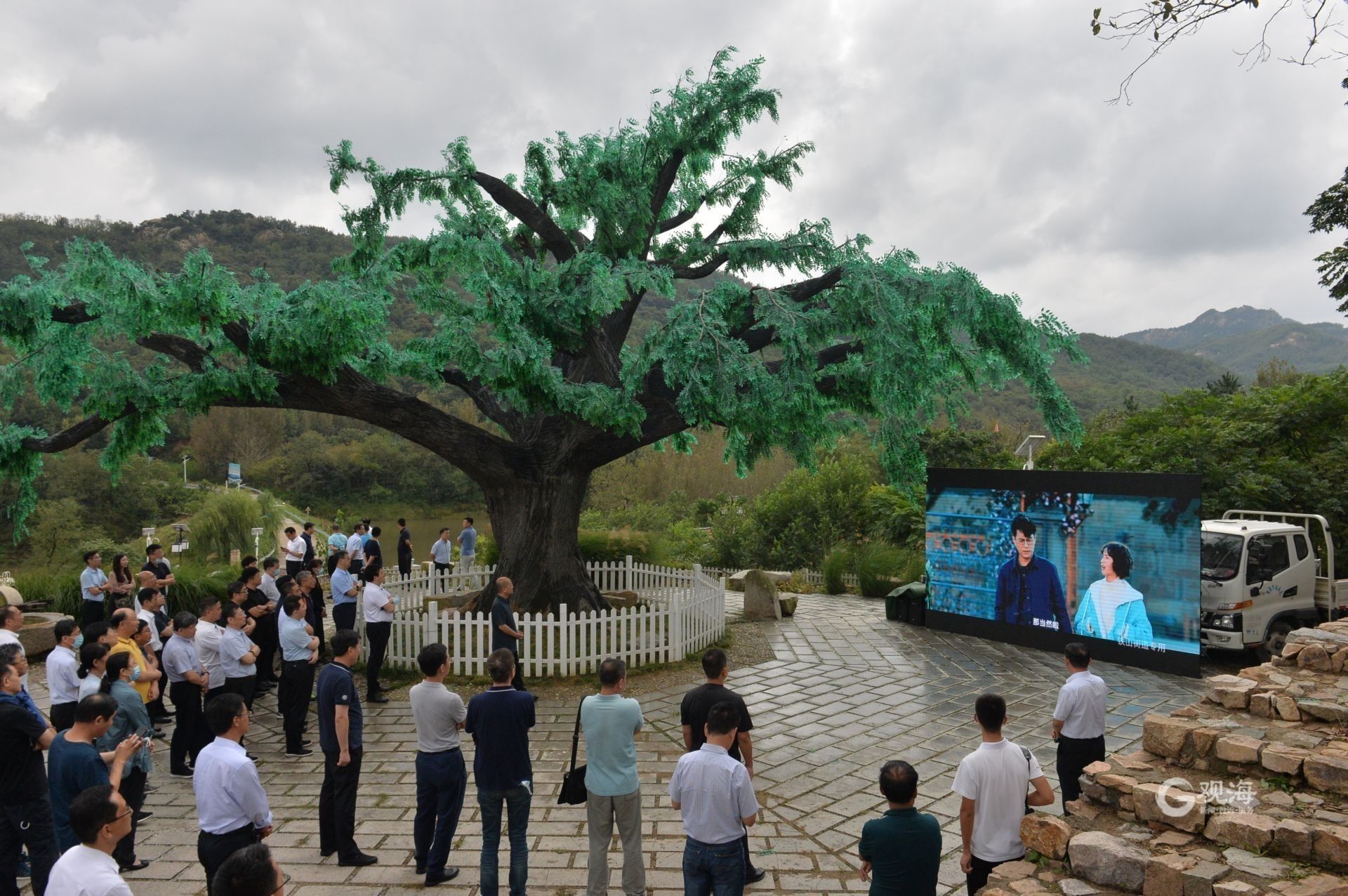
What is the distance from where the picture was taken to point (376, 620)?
919 cm

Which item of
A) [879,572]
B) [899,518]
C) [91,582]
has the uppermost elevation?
[899,518]

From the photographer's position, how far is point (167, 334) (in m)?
A: 9.47

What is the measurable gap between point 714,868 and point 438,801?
6.55 feet

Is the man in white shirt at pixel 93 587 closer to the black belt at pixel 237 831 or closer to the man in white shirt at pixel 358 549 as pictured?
the man in white shirt at pixel 358 549

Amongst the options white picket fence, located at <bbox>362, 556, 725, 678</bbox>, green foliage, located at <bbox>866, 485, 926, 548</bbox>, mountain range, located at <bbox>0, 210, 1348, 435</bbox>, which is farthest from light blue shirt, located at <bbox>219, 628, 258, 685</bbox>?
mountain range, located at <bbox>0, 210, 1348, 435</bbox>

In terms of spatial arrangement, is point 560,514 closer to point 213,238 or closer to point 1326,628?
point 1326,628

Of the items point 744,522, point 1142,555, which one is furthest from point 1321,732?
point 744,522

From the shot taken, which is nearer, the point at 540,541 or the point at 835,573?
the point at 540,541

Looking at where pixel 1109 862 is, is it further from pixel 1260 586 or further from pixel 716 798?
pixel 1260 586

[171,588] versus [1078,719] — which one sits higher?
[171,588]

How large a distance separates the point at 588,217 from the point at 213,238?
62317mm

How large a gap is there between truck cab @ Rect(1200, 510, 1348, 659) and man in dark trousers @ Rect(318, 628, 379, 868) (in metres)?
A: 10.0

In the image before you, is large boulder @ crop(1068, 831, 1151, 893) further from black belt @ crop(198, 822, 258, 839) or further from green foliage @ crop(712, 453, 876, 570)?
green foliage @ crop(712, 453, 876, 570)

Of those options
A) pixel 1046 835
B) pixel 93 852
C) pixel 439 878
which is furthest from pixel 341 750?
pixel 1046 835
